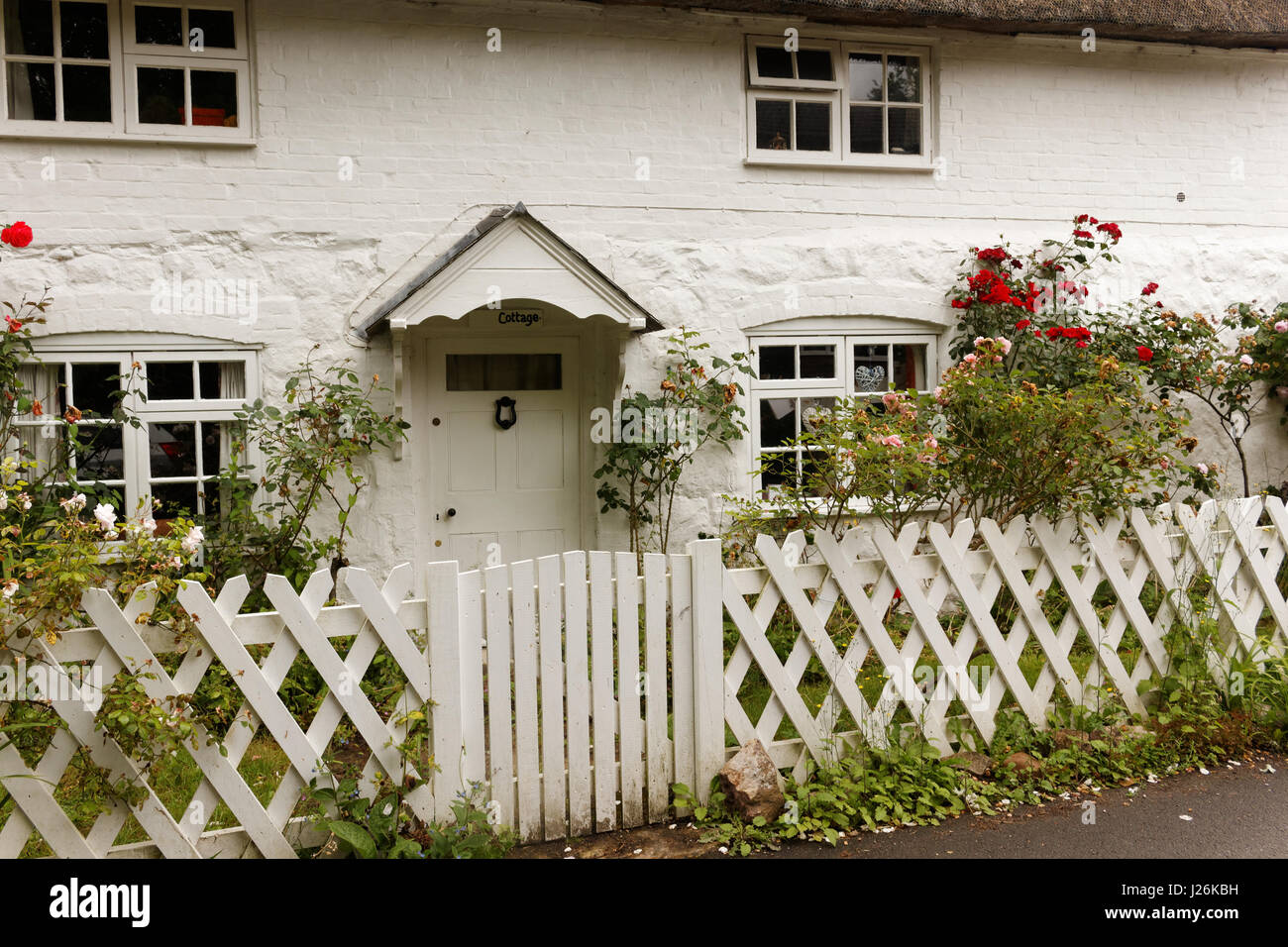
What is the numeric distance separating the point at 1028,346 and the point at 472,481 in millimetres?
4400

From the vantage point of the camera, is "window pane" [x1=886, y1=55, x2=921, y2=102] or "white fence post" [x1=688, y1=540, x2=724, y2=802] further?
"window pane" [x1=886, y1=55, x2=921, y2=102]

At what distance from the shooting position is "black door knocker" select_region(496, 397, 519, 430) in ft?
25.1

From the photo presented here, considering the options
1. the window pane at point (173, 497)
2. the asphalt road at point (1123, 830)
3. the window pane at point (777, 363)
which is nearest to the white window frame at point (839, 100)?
the window pane at point (777, 363)

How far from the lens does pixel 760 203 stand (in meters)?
7.96

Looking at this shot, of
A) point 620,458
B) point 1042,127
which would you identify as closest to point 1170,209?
point 1042,127

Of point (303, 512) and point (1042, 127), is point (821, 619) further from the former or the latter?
point (1042, 127)

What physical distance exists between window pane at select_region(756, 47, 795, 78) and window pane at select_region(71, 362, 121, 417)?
17.1ft

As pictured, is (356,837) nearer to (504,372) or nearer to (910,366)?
(504,372)

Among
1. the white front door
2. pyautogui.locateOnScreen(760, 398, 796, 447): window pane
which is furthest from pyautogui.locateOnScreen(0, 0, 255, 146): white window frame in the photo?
pyautogui.locateOnScreen(760, 398, 796, 447): window pane

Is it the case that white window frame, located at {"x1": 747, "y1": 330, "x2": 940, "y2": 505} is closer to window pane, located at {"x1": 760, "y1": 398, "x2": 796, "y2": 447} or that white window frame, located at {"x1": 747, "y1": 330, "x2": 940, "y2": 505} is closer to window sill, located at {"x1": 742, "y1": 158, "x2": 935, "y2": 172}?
window pane, located at {"x1": 760, "y1": 398, "x2": 796, "y2": 447}

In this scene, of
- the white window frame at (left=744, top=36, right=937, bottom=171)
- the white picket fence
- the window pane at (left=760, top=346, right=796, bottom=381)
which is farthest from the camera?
the window pane at (left=760, top=346, right=796, bottom=381)

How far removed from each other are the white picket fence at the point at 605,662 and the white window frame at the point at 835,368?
3.15 meters

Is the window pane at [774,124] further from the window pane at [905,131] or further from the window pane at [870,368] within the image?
the window pane at [870,368]

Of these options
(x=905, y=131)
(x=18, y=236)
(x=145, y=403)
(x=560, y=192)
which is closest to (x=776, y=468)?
(x=560, y=192)
